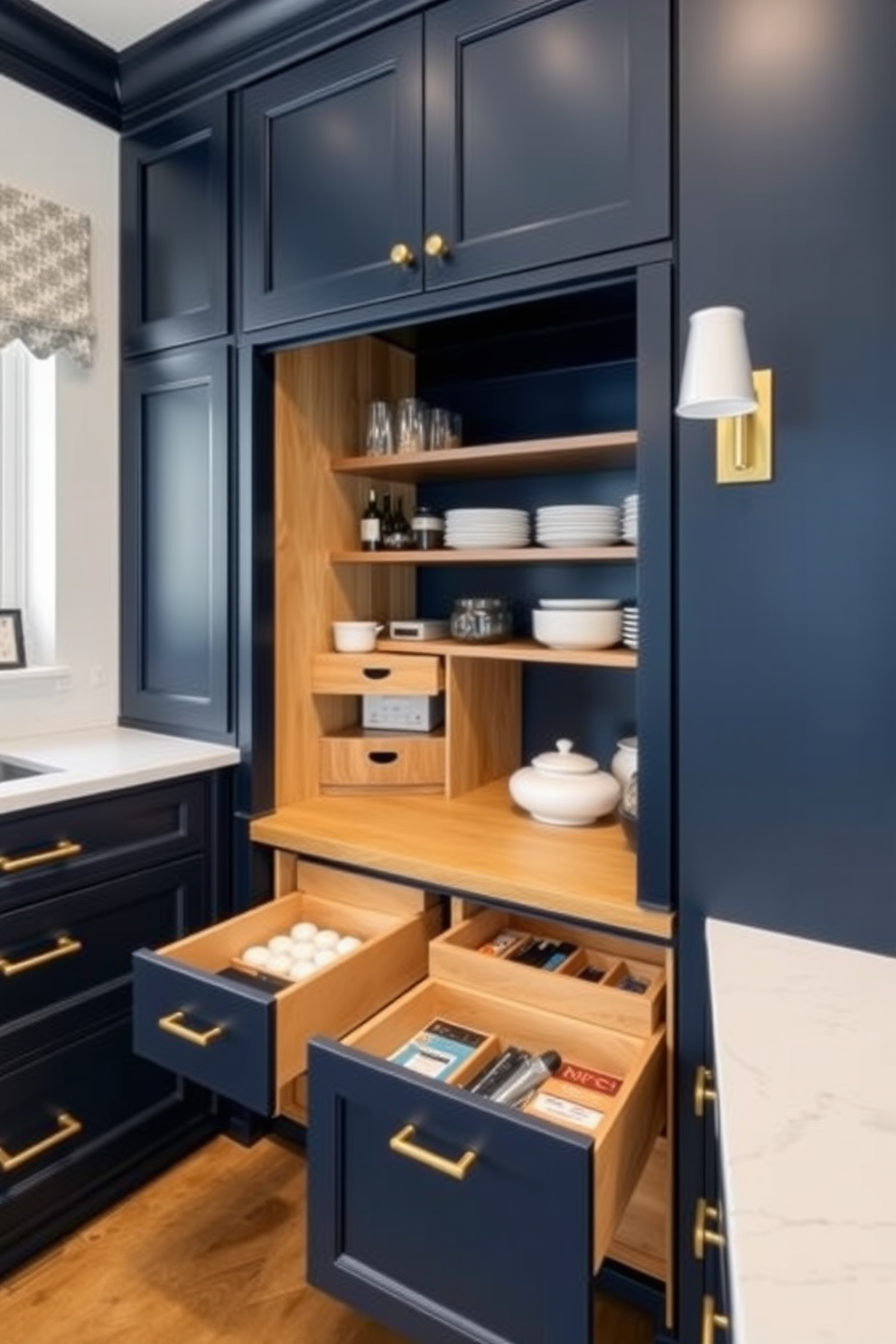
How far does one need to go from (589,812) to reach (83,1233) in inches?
50.9

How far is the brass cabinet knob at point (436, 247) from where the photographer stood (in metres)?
1.45

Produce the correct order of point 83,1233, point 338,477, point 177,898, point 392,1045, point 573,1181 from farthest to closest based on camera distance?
point 338,477 → point 177,898 → point 83,1233 → point 392,1045 → point 573,1181

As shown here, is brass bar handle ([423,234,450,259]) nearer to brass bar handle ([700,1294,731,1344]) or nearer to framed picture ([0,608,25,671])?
framed picture ([0,608,25,671])

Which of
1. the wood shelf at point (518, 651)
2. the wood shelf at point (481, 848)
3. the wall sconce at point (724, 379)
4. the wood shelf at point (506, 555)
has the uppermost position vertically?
the wall sconce at point (724, 379)

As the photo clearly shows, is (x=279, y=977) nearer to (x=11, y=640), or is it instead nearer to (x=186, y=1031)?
(x=186, y=1031)

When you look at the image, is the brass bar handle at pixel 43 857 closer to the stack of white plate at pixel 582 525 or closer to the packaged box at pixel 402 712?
the packaged box at pixel 402 712

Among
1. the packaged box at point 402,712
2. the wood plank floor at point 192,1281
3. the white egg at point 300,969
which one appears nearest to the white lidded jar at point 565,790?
the packaged box at point 402,712

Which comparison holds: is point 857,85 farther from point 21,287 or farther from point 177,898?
point 177,898

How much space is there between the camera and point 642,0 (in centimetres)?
127

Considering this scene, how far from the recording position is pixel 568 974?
Result: 4.82 feet

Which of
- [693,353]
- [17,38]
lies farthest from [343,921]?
[17,38]

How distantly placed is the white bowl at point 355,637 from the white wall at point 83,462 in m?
0.62

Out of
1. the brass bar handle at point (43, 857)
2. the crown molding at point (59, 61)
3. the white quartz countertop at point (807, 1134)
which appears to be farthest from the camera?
the crown molding at point (59, 61)

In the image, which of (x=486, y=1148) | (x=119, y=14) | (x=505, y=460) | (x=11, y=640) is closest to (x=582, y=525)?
(x=505, y=460)
